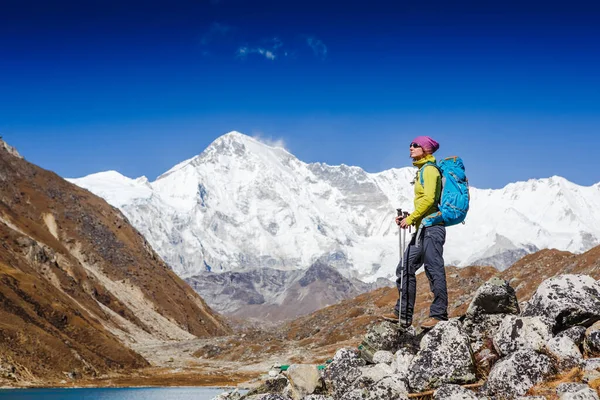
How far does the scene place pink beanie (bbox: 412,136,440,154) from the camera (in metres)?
14.5

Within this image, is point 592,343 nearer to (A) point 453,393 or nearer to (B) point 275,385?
(A) point 453,393

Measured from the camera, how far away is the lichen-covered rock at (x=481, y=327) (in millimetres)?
13734

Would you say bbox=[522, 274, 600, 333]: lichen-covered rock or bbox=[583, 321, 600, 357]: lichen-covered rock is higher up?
bbox=[522, 274, 600, 333]: lichen-covered rock

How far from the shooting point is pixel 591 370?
37.2ft

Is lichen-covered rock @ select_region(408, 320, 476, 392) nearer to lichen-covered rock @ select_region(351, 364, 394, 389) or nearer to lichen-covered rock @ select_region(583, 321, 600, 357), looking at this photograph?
lichen-covered rock @ select_region(351, 364, 394, 389)

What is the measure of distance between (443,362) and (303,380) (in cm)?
351

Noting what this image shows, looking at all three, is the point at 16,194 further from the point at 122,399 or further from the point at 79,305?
the point at 122,399

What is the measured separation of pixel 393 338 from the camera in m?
15.1

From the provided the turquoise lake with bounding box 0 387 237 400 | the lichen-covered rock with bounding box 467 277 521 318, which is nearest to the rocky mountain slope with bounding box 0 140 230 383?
the turquoise lake with bounding box 0 387 237 400

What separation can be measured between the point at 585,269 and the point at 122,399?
50.9m

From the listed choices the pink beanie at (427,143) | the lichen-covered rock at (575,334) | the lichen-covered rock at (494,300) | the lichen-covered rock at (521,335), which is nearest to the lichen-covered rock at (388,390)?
the lichen-covered rock at (521,335)

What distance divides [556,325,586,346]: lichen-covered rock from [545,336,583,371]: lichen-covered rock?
0.33 m

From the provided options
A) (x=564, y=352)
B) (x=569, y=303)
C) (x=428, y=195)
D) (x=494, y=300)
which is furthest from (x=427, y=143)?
(x=564, y=352)

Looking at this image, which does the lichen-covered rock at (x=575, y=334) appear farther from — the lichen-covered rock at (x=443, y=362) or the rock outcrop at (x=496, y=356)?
the lichen-covered rock at (x=443, y=362)
